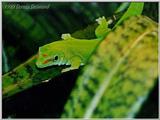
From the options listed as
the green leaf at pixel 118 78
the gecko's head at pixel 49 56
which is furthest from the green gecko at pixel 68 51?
the green leaf at pixel 118 78

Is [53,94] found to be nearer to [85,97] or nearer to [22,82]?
[22,82]

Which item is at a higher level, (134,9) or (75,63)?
(134,9)

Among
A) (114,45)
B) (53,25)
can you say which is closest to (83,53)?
(53,25)

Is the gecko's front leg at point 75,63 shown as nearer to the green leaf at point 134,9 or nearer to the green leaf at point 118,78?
the green leaf at point 134,9

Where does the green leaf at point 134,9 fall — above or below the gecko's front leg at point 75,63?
above

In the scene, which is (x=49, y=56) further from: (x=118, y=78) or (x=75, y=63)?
(x=118, y=78)

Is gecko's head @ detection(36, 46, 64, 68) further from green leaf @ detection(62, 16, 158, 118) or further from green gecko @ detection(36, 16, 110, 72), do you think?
green leaf @ detection(62, 16, 158, 118)

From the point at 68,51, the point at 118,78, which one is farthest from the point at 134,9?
the point at 118,78
